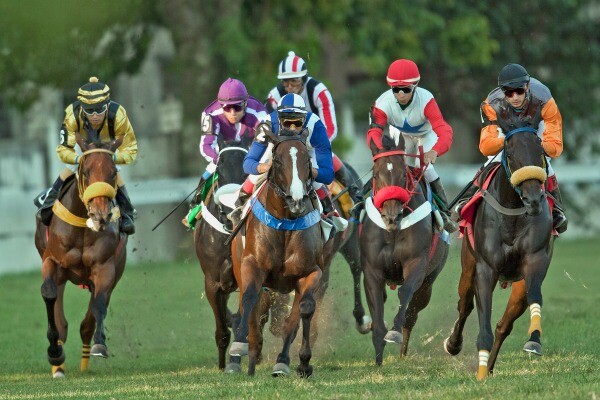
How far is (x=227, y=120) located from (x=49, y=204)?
1.80 metres

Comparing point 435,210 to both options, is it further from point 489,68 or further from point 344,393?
point 489,68

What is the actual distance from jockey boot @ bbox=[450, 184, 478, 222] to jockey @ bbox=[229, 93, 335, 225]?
105 centimetres

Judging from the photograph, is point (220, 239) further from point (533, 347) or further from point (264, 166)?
point (533, 347)

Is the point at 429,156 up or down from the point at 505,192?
up

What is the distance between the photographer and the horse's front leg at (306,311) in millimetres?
11609

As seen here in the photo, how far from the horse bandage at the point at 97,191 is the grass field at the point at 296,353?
1.56 metres

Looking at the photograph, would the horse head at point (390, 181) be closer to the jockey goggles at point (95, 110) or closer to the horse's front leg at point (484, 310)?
the horse's front leg at point (484, 310)

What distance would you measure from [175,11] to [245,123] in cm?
1423

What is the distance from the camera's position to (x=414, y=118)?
13562mm

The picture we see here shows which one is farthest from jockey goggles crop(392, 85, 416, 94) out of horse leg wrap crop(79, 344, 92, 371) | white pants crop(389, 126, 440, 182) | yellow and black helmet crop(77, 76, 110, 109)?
horse leg wrap crop(79, 344, 92, 371)

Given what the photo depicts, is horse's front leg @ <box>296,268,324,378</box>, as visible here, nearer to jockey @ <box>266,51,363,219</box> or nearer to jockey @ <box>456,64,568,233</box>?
jockey @ <box>456,64,568,233</box>

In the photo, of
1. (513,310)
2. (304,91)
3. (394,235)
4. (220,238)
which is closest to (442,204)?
(394,235)

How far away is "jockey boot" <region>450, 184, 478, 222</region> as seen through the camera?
483 inches

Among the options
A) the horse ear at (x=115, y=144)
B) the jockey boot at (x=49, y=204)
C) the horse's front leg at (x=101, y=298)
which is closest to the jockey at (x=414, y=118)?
the horse ear at (x=115, y=144)
